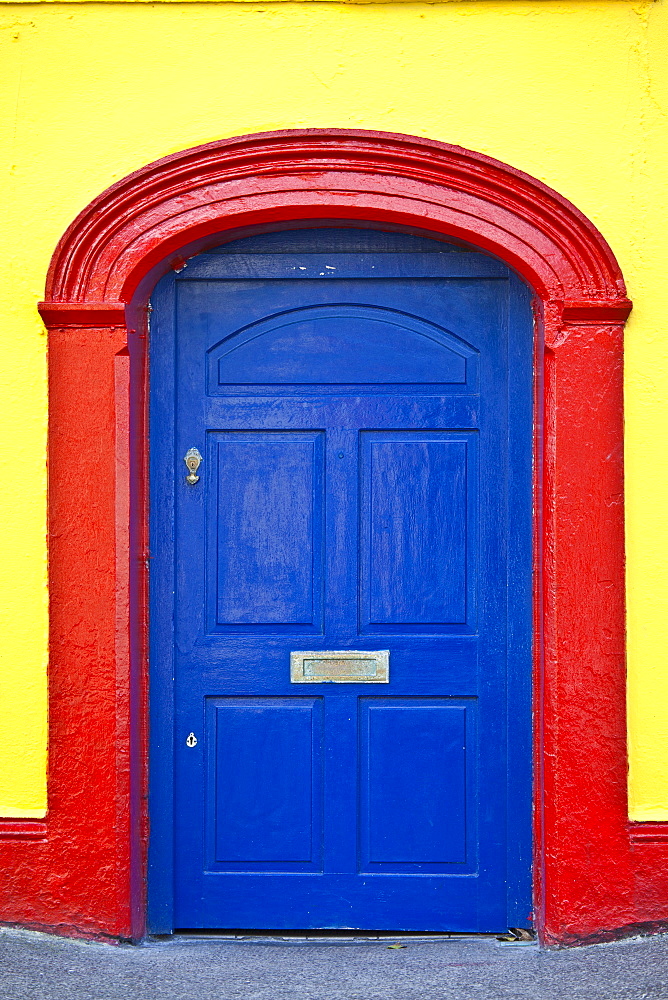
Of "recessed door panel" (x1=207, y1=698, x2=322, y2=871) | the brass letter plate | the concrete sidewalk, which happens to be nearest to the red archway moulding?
the concrete sidewalk

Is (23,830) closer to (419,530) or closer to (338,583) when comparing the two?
(338,583)

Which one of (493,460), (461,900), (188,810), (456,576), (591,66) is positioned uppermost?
(591,66)

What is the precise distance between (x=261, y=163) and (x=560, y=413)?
1.38 m

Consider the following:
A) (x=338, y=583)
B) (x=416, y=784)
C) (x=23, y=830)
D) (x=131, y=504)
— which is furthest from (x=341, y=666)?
(x=23, y=830)

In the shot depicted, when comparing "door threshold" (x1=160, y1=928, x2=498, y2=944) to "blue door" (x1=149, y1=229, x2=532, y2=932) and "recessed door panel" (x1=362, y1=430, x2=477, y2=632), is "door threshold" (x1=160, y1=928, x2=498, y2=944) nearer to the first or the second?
"blue door" (x1=149, y1=229, x2=532, y2=932)

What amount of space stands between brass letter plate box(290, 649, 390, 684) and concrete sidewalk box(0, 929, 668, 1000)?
96 centimetres

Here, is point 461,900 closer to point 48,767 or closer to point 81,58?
point 48,767

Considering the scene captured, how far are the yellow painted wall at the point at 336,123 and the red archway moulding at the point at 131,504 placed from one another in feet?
0.25

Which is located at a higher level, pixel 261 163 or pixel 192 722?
pixel 261 163

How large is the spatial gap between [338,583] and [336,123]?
1.67m

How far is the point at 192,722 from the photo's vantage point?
359 cm

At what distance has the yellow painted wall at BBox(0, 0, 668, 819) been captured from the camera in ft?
11.0

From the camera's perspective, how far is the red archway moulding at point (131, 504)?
3324 mm

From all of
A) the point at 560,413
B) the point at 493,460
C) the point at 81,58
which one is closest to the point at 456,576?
the point at 493,460
